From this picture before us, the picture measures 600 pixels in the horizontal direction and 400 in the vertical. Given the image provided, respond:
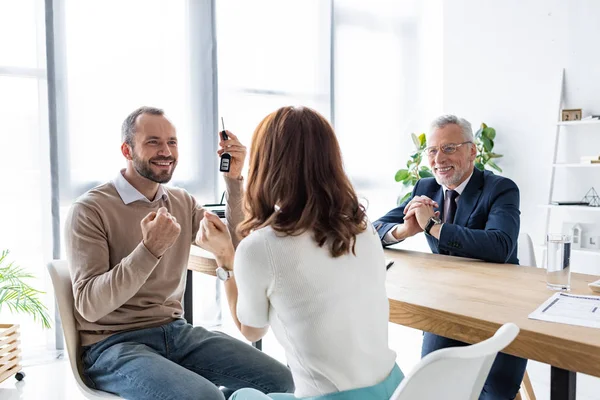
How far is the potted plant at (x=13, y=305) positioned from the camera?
2.85 m

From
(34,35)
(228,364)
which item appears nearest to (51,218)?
(34,35)

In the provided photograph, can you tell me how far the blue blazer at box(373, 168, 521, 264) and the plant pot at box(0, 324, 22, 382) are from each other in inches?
78.5

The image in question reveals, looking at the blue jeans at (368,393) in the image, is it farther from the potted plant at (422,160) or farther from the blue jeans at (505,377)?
the potted plant at (422,160)

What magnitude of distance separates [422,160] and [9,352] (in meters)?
3.80

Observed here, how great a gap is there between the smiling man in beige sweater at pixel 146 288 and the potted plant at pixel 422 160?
2.75 m

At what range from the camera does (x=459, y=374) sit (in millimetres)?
949

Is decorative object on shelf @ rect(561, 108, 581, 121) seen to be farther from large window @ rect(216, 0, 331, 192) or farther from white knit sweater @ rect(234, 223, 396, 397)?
Result: white knit sweater @ rect(234, 223, 396, 397)

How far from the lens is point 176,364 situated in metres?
1.62

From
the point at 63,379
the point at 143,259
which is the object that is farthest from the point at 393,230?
the point at 63,379

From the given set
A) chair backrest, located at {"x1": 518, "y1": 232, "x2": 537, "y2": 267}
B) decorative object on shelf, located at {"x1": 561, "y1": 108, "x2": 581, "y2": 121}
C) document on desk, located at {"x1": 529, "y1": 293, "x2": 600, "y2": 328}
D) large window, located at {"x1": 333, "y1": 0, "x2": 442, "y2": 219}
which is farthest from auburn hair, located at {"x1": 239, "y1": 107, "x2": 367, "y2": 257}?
large window, located at {"x1": 333, "y1": 0, "x2": 442, "y2": 219}

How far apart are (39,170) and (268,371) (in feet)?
7.75

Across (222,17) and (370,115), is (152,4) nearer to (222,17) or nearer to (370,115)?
(222,17)

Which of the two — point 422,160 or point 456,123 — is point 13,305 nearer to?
point 456,123

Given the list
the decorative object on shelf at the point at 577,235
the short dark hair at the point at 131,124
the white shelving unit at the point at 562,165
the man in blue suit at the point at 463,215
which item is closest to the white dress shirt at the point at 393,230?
the man in blue suit at the point at 463,215
